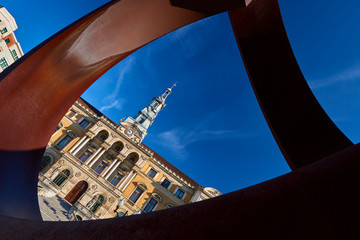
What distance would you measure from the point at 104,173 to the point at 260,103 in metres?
23.9

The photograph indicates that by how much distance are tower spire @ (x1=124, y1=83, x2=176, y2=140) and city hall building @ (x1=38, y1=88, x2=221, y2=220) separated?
520 cm

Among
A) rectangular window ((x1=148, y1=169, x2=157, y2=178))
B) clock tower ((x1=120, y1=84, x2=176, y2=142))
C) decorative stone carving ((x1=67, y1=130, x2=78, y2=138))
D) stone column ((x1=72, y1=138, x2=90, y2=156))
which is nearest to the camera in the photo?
stone column ((x1=72, y1=138, x2=90, y2=156))

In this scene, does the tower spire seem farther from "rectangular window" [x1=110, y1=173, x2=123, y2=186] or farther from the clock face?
"rectangular window" [x1=110, y1=173, x2=123, y2=186]

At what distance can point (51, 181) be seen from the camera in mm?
20969

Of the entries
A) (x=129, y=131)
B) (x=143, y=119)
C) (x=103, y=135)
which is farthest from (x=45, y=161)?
(x=143, y=119)

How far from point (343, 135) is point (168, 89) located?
158ft

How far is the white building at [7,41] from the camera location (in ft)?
96.7

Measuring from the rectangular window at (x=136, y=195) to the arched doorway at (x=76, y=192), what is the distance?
5.64m

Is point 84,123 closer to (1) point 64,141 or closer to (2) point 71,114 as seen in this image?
(2) point 71,114

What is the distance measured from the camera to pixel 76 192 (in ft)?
74.5

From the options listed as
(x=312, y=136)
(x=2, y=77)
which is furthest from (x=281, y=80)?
(x=2, y=77)

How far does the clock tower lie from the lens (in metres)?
30.5

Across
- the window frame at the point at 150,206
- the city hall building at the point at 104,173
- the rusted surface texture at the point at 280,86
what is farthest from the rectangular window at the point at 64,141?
the rusted surface texture at the point at 280,86

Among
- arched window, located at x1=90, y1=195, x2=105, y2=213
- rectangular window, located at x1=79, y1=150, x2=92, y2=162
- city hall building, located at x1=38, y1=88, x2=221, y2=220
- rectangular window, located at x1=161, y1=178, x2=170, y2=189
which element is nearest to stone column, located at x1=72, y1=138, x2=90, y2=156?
city hall building, located at x1=38, y1=88, x2=221, y2=220
